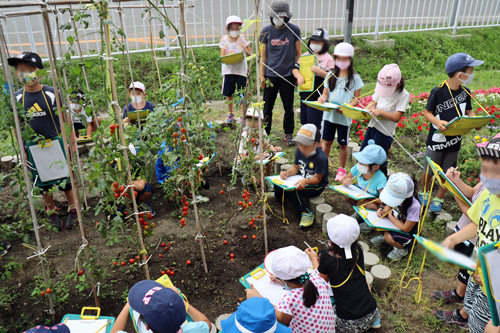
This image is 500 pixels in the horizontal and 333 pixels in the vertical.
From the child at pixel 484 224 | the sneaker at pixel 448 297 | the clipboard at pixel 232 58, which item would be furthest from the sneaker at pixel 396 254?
the clipboard at pixel 232 58

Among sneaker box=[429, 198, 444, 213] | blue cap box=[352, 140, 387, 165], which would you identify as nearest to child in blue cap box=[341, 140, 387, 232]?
blue cap box=[352, 140, 387, 165]

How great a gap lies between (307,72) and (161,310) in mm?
3658

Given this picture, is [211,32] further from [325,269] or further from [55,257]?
[325,269]

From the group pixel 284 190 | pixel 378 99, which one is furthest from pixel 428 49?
pixel 284 190

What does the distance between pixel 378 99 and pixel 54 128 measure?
312 centimetres

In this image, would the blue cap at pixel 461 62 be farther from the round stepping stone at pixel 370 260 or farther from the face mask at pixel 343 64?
the round stepping stone at pixel 370 260

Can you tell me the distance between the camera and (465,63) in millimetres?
3400

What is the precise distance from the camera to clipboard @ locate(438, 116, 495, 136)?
10.7 feet

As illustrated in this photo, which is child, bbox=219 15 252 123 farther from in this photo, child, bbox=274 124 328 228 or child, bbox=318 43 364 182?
child, bbox=274 124 328 228

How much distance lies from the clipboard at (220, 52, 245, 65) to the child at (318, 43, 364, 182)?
126 cm

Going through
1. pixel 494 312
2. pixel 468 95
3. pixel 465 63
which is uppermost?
pixel 465 63

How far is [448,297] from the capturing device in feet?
9.46

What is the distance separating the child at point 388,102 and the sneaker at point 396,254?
3.44ft

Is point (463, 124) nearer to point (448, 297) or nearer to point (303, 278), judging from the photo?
point (448, 297)
